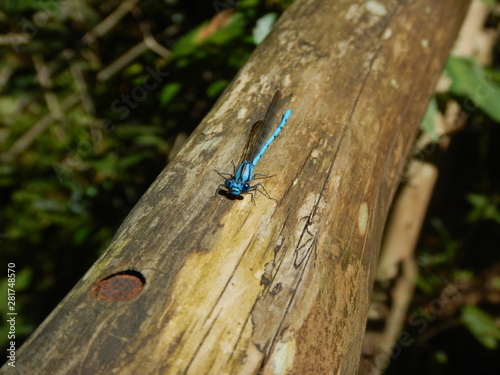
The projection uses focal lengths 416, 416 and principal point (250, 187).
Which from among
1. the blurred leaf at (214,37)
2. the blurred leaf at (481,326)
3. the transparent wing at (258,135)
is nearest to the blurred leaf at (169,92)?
the blurred leaf at (214,37)

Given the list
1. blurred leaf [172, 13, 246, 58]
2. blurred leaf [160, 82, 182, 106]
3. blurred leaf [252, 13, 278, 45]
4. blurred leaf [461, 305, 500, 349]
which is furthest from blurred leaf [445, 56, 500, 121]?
blurred leaf [461, 305, 500, 349]

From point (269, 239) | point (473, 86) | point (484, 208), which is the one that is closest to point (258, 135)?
point (269, 239)

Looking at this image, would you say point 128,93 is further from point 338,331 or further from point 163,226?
point 338,331

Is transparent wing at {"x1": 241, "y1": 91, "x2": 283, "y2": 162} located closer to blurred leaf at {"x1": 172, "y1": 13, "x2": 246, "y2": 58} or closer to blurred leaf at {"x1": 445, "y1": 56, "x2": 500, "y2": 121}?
blurred leaf at {"x1": 172, "y1": 13, "x2": 246, "y2": 58}

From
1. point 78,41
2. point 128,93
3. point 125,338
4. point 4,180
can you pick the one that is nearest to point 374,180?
point 125,338

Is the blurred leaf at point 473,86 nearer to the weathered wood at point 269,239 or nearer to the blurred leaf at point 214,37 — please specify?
the weathered wood at point 269,239
